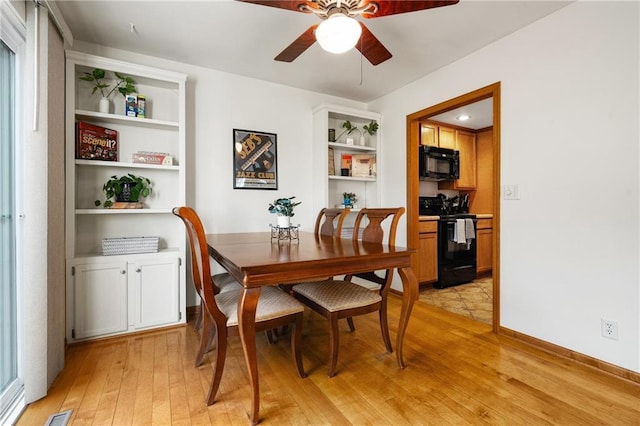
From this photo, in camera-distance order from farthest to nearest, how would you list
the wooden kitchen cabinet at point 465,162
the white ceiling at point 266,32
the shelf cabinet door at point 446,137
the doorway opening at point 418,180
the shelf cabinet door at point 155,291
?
the wooden kitchen cabinet at point 465,162
the shelf cabinet door at point 446,137
the doorway opening at point 418,180
the shelf cabinet door at point 155,291
the white ceiling at point 266,32

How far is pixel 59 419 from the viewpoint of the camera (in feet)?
4.75

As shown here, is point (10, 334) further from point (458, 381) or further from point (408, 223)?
point (408, 223)

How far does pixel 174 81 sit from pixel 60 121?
0.97 m

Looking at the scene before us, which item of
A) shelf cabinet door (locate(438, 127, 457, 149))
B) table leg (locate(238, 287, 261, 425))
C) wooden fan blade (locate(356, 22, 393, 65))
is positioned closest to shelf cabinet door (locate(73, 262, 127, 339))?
table leg (locate(238, 287, 261, 425))

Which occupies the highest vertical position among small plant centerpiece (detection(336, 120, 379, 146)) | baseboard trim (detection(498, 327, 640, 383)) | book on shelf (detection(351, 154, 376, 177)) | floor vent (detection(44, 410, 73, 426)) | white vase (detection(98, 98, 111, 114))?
small plant centerpiece (detection(336, 120, 379, 146))

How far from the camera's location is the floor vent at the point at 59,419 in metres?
1.42

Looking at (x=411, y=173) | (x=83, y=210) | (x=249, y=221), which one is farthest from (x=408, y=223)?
(x=83, y=210)

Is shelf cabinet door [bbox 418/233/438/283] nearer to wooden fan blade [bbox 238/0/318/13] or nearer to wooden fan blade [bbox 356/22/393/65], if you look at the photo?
wooden fan blade [bbox 356/22/393/65]

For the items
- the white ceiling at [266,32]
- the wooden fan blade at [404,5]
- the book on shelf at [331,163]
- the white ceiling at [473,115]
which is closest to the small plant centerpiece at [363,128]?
the book on shelf at [331,163]

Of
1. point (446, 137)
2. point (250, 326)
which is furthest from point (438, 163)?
point (250, 326)

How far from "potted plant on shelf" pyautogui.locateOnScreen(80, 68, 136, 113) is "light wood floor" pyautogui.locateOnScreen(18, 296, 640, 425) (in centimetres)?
194

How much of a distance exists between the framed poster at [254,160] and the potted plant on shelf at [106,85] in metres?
0.98

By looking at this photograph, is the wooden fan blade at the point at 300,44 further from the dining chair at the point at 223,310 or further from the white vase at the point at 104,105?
the white vase at the point at 104,105

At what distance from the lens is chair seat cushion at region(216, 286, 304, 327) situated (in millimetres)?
1579
